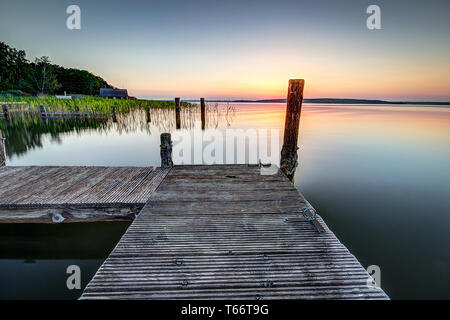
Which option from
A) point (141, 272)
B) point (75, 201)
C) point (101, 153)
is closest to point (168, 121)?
point (101, 153)

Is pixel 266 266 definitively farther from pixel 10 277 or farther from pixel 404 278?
pixel 10 277

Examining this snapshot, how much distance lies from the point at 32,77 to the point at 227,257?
92.7 meters

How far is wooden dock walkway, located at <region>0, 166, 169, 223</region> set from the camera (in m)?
4.33

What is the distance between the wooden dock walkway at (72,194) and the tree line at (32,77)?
3141 inches

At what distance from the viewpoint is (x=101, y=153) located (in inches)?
487

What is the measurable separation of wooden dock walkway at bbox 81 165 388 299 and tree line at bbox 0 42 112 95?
84.2 m

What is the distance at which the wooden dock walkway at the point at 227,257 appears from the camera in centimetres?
220

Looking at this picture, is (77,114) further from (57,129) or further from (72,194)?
(72,194)

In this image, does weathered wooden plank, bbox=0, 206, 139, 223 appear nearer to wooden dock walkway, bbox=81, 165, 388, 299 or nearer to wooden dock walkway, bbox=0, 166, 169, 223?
wooden dock walkway, bbox=0, 166, 169, 223
